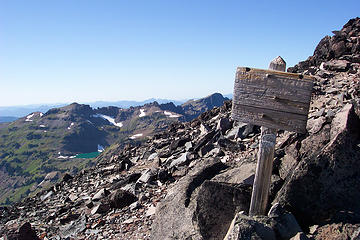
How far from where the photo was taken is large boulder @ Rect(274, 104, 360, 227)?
6523 mm

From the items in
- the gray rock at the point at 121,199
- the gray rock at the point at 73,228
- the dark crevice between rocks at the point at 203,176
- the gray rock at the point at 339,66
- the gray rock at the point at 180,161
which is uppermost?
the gray rock at the point at 339,66

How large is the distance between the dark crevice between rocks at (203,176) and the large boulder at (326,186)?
344 centimetres

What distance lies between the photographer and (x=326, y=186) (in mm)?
6734

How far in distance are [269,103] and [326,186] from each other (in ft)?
9.54

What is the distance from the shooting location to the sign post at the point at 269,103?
19.0 ft

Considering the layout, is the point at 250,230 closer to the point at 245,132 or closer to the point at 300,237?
the point at 300,237

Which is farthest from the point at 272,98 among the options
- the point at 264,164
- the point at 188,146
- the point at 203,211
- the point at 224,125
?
the point at 188,146

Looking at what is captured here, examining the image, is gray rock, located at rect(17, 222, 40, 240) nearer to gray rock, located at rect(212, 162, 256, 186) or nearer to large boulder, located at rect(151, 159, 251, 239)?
large boulder, located at rect(151, 159, 251, 239)

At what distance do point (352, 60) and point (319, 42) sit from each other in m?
14.8

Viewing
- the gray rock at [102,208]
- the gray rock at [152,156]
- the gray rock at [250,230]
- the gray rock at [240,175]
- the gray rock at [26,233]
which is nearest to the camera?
the gray rock at [250,230]

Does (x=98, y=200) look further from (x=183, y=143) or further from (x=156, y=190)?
(x=183, y=143)

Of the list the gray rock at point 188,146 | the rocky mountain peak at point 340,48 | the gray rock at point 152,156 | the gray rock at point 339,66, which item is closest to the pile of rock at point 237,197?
the gray rock at point 188,146

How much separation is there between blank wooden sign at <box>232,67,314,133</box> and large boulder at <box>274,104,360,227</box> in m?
1.69

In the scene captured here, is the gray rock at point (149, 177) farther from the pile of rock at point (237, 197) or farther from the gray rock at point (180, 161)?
the gray rock at point (180, 161)
